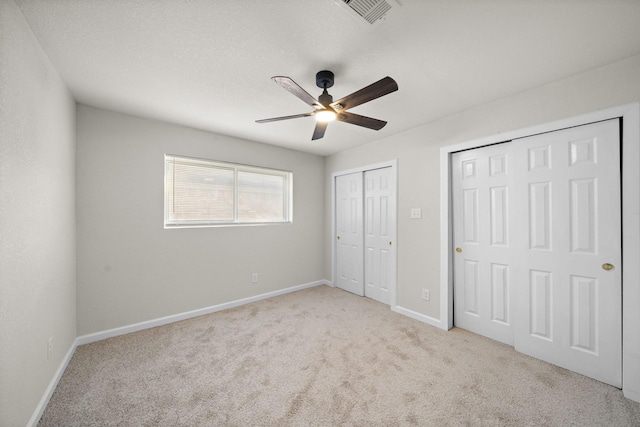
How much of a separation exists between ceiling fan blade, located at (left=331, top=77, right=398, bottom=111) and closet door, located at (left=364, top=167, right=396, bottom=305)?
177 cm

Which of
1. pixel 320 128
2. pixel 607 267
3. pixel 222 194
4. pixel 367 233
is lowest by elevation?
pixel 607 267

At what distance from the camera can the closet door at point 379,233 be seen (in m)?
3.56

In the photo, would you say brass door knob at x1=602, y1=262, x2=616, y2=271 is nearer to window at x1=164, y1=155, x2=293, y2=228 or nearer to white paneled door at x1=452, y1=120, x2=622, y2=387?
white paneled door at x1=452, y1=120, x2=622, y2=387

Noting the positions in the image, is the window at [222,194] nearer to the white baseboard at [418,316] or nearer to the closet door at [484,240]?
the white baseboard at [418,316]

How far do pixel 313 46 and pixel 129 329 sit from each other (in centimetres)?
329

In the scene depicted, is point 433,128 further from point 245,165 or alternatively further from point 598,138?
point 245,165

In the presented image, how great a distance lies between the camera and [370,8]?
1.32 m

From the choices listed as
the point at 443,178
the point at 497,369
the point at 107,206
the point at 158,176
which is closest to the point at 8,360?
the point at 107,206

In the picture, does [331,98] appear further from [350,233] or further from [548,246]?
[350,233]

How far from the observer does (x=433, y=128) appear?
292 cm

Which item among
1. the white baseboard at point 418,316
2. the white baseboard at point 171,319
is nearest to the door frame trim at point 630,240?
the white baseboard at point 418,316

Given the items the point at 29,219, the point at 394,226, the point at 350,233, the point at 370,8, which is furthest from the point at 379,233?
the point at 29,219

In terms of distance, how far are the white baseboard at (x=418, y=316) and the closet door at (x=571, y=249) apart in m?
0.74

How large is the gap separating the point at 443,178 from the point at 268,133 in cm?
226
